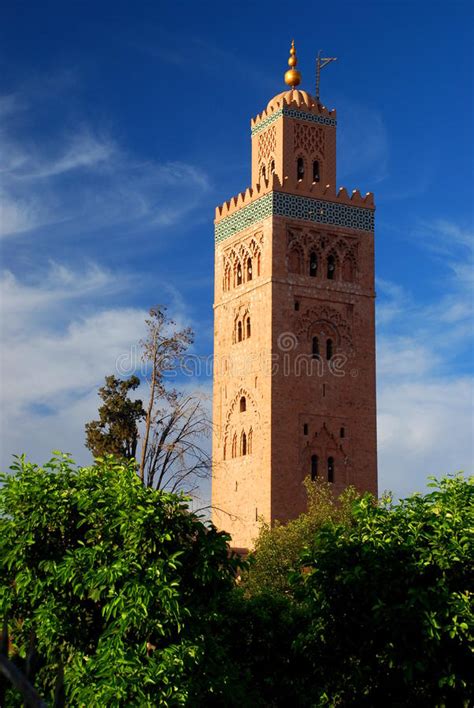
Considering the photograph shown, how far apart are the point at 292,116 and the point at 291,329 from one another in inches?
308

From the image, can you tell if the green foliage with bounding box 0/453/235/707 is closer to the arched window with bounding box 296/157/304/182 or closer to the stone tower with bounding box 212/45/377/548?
the stone tower with bounding box 212/45/377/548

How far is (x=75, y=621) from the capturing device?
17.1 meters

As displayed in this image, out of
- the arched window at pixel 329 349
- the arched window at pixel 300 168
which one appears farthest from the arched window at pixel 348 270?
the arched window at pixel 300 168

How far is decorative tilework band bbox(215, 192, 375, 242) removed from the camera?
41625 mm

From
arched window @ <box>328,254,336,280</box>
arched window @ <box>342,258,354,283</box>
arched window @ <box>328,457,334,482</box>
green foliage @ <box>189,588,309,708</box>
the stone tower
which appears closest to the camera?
green foliage @ <box>189,588,309,708</box>

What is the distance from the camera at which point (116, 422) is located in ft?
98.1

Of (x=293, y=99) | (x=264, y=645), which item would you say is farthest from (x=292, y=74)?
(x=264, y=645)

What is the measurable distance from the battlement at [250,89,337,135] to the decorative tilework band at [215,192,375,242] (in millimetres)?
3167

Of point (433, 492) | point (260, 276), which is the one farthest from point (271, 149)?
point (433, 492)

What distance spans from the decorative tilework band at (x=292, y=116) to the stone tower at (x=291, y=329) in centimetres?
6

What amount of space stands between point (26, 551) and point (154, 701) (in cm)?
309

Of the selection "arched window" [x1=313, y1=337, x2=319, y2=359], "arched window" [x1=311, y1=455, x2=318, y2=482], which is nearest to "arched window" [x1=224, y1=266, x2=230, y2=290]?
"arched window" [x1=313, y1=337, x2=319, y2=359]

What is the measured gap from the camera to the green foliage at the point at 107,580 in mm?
15867

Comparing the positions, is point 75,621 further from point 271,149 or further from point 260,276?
point 271,149
